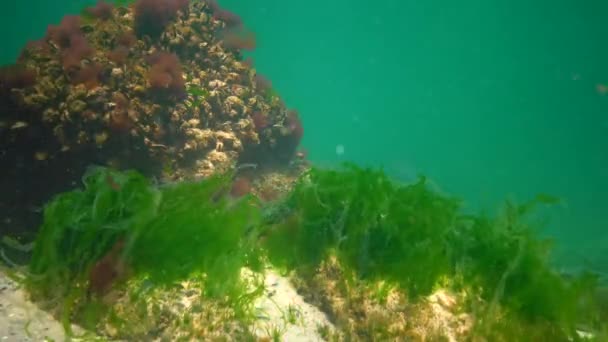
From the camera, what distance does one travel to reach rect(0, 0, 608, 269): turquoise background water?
5338 centimetres

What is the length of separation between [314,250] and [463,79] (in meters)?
155

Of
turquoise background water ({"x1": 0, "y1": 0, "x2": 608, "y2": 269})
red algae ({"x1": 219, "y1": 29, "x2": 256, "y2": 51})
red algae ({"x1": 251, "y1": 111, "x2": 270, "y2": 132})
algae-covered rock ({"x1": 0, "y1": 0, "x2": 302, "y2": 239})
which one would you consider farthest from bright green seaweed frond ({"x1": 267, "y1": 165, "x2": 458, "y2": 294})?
turquoise background water ({"x1": 0, "y1": 0, "x2": 608, "y2": 269})

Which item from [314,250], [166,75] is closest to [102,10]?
[166,75]

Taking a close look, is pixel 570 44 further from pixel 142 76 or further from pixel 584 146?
pixel 142 76

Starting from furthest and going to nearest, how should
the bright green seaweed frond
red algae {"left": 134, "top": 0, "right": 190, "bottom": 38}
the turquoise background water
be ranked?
the turquoise background water, red algae {"left": 134, "top": 0, "right": 190, "bottom": 38}, the bright green seaweed frond

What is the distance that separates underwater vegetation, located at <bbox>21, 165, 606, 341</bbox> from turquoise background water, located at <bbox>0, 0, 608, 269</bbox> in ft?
32.9

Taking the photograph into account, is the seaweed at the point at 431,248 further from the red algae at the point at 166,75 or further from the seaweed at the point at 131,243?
the red algae at the point at 166,75

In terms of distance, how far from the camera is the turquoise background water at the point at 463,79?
53375mm

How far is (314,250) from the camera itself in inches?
179

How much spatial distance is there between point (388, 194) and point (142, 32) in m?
7.19

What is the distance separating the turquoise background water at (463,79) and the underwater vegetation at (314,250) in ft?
32.9

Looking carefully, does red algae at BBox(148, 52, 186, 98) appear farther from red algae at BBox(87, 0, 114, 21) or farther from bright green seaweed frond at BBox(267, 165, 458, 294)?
bright green seaweed frond at BBox(267, 165, 458, 294)

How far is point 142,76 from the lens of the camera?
283 inches

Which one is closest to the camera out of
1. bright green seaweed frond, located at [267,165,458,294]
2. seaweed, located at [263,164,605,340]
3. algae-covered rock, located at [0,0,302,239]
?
seaweed, located at [263,164,605,340]
